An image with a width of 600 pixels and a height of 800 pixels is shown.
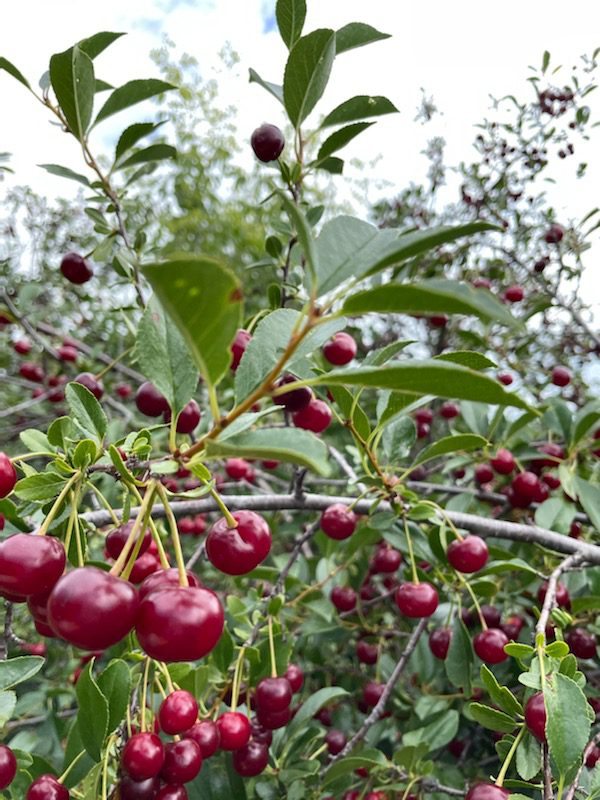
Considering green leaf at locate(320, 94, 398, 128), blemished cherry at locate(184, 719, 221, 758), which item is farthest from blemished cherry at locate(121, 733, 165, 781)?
green leaf at locate(320, 94, 398, 128)

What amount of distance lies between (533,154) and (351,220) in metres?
2.92

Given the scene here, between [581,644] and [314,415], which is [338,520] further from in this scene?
[581,644]

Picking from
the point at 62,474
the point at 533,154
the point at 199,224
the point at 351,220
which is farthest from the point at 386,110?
the point at 199,224

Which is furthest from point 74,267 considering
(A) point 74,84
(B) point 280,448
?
(B) point 280,448

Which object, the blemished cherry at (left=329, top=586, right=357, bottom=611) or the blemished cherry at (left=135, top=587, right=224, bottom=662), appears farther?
the blemished cherry at (left=329, top=586, right=357, bottom=611)

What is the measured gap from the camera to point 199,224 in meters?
7.67

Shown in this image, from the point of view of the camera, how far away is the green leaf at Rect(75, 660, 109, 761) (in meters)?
0.90

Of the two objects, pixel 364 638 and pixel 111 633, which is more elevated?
pixel 111 633

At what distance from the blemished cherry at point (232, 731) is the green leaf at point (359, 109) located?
1176mm

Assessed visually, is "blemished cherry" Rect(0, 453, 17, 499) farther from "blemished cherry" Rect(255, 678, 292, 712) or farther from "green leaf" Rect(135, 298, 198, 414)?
"blemished cherry" Rect(255, 678, 292, 712)

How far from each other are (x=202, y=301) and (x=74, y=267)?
1659 millimetres

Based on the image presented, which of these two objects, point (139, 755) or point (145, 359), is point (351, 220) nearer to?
point (145, 359)

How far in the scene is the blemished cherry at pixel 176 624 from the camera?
2.10ft

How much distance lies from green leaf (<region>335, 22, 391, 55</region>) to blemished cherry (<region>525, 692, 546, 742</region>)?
1246 mm
